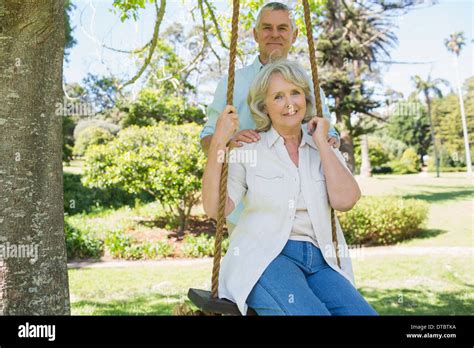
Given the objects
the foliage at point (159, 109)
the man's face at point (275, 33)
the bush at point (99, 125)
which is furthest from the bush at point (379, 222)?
the bush at point (99, 125)

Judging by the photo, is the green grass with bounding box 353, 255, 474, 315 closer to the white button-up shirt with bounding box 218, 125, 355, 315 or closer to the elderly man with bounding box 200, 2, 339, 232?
the elderly man with bounding box 200, 2, 339, 232

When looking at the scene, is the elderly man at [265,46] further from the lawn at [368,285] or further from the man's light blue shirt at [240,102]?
the lawn at [368,285]

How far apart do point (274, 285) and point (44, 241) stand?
1143 mm

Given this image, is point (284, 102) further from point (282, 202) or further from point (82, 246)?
point (82, 246)

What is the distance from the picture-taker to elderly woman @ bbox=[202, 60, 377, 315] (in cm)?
193

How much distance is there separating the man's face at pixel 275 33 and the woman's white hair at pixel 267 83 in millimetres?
512

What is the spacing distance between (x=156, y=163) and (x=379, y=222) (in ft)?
13.5

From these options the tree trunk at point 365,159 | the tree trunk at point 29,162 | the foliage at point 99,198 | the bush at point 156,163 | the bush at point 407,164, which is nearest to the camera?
the tree trunk at point 29,162

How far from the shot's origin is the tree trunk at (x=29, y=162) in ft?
7.43

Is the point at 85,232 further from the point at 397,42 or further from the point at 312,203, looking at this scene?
the point at 397,42

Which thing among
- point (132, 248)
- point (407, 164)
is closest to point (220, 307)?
point (132, 248)

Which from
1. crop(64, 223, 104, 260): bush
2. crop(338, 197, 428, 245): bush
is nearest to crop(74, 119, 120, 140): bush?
crop(64, 223, 104, 260): bush

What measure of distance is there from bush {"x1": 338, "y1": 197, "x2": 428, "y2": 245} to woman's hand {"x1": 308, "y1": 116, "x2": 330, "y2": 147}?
6921mm

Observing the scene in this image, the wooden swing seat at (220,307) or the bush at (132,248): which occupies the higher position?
the wooden swing seat at (220,307)
